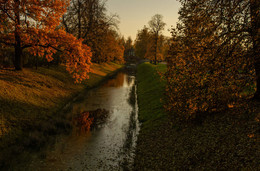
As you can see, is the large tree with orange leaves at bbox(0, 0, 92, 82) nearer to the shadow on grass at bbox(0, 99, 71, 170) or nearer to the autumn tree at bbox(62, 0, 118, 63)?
the shadow on grass at bbox(0, 99, 71, 170)

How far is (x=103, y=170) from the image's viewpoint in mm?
10297

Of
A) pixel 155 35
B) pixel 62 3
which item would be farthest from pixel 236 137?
pixel 155 35

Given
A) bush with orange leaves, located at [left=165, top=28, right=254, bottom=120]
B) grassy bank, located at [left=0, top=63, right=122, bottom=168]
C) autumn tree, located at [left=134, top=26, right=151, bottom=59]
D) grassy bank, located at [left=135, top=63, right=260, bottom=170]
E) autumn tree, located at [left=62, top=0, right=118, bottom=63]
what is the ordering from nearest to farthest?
grassy bank, located at [left=135, top=63, right=260, bottom=170] → bush with orange leaves, located at [left=165, top=28, right=254, bottom=120] → grassy bank, located at [left=0, top=63, right=122, bottom=168] → autumn tree, located at [left=62, top=0, right=118, bottom=63] → autumn tree, located at [left=134, top=26, right=151, bottom=59]

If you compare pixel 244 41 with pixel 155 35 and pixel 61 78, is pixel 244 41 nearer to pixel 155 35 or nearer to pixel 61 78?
pixel 61 78

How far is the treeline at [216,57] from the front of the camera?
8.38 m

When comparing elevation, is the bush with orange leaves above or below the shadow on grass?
above

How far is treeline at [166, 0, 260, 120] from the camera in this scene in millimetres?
8383

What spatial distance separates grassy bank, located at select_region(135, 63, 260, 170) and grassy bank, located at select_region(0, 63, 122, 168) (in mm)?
7959

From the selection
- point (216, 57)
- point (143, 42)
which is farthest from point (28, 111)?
point (143, 42)

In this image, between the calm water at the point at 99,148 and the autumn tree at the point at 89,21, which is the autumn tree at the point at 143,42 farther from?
the calm water at the point at 99,148

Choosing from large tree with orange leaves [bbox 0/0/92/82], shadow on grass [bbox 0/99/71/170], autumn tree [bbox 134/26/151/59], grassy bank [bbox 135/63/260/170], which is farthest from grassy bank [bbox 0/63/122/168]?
autumn tree [bbox 134/26/151/59]

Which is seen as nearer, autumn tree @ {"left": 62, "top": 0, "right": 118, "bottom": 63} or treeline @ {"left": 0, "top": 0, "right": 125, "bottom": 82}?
treeline @ {"left": 0, "top": 0, "right": 125, "bottom": 82}

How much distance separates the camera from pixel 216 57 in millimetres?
8930

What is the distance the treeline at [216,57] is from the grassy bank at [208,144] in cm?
124
